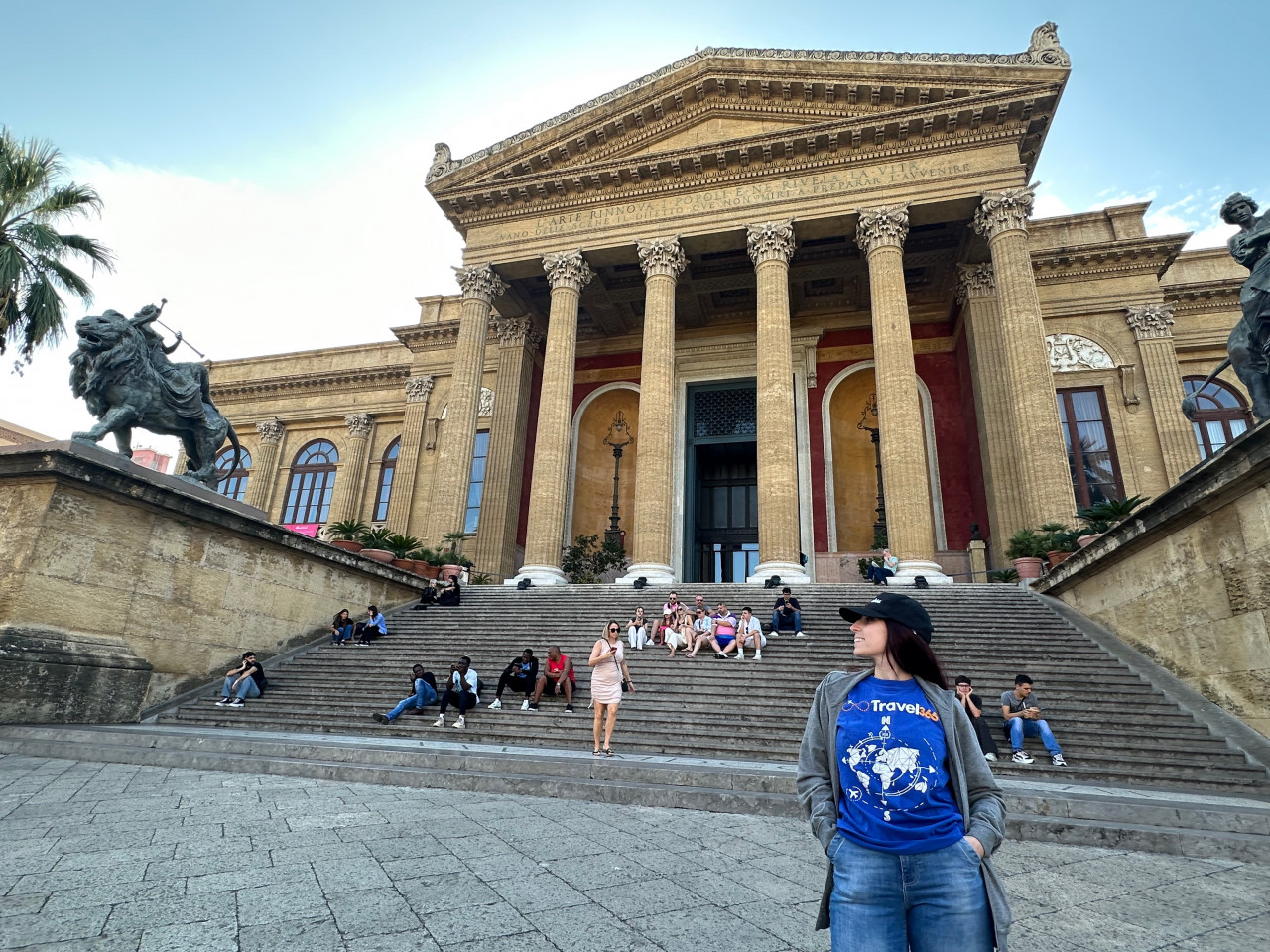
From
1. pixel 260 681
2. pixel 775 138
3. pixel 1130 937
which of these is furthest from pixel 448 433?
pixel 1130 937

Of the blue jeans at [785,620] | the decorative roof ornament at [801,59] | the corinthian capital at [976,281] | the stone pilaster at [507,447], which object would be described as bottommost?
the blue jeans at [785,620]

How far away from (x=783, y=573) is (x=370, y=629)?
27.6 feet

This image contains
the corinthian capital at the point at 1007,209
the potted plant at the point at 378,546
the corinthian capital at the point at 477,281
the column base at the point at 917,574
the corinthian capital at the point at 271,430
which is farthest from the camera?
the corinthian capital at the point at 271,430

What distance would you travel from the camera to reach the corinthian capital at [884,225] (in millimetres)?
16562

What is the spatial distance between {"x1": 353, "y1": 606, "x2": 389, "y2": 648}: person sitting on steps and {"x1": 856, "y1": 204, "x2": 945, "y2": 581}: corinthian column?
10.2 metres

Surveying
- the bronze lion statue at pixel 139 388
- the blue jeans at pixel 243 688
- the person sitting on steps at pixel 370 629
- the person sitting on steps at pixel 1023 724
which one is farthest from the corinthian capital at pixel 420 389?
the person sitting on steps at pixel 1023 724

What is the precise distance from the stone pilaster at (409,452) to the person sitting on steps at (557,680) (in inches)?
581

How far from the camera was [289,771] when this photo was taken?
220 inches

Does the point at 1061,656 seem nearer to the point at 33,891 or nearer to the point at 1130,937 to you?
the point at 1130,937

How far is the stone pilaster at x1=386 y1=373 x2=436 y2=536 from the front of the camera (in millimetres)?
23047

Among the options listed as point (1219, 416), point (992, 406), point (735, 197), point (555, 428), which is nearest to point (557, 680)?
point (555, 428)

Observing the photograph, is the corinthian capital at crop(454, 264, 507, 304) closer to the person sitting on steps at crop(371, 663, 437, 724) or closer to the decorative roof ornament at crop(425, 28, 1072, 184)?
the decorative roof ornament at crop(425, 28, 1072, 184)

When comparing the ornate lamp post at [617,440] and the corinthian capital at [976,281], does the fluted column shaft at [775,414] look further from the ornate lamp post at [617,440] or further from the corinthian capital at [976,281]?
the ornate lamp post at [617,440]

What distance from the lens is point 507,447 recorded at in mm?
20359
